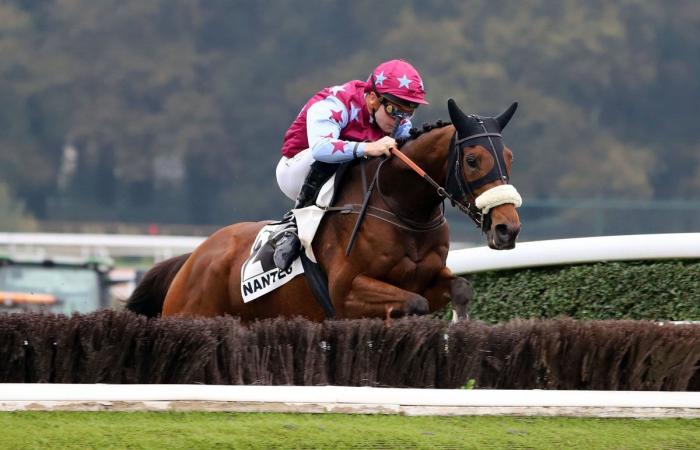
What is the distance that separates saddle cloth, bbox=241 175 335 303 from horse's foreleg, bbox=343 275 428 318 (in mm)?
386

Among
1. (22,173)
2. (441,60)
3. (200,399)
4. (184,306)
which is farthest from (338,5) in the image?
(200,399)

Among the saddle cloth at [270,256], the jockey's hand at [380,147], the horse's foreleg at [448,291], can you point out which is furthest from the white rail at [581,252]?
the jockey's hand at [380,147]

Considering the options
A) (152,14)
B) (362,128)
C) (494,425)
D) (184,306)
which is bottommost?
(494,425)

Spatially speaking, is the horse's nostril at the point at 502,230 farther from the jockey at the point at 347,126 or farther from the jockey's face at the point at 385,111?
the jockey's face at the point at 385,111

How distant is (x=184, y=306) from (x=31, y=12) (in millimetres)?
36154

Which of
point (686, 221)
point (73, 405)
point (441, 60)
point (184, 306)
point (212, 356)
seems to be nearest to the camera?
point (73, 405)

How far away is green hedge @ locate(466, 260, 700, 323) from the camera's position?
6.86 metres

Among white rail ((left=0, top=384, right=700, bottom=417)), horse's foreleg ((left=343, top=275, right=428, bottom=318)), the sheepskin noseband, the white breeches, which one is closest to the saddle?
the white breeches

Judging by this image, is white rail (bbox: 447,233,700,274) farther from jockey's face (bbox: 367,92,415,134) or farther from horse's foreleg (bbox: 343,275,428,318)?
horse's foreleg (bbox: 343,275,428,318)

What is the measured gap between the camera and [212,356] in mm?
4832

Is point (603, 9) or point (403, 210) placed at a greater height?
point (603, 9)

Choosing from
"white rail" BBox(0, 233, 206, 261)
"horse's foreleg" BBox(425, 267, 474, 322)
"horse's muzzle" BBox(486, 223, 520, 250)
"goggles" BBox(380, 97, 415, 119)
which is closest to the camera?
"horse's muzzle" BBox(486, 223, 520, 250)

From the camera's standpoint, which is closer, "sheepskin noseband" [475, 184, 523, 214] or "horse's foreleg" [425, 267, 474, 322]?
"sheepskin noseband" [475, 184, 523, 214]

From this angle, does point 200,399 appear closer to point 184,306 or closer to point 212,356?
point 212,356
